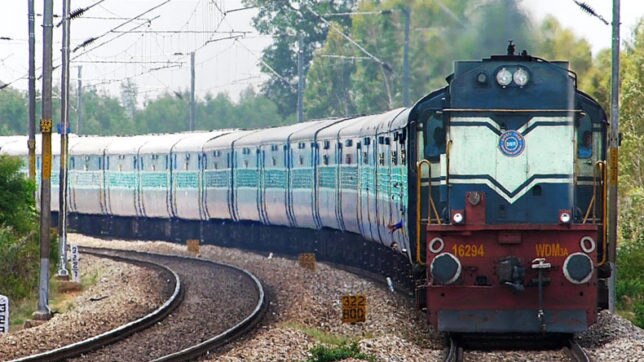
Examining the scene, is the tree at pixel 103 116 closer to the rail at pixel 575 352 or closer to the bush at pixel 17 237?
the bush at pixel 17 237

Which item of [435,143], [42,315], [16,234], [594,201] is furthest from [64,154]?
[594,201]

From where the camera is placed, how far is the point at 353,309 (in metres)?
A: 17.8

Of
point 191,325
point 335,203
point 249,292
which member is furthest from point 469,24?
point 191,325

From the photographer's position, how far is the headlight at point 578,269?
15.3m

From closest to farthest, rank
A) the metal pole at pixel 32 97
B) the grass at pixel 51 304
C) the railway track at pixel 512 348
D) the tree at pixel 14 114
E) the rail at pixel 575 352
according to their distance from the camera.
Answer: the rail at pixel 575 352 → the railway track at pixel 512 348 → the grass at pixel 51 304 → the metal pole at pixel 32 97 → the tree at pixel 14 114

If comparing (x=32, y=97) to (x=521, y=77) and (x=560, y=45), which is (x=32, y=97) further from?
(x=521, y=77)

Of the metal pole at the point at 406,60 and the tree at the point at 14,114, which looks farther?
the tree at the point at 14,114

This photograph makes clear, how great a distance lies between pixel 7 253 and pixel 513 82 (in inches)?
437

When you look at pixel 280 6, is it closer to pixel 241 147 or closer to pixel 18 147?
pixel 18 147

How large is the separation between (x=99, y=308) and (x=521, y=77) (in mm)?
8205

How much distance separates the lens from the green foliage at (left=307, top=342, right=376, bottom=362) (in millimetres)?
14820

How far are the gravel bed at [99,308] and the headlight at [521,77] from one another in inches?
241

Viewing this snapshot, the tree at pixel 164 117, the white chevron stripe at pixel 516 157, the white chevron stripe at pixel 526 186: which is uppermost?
the tree at pixel 164 117

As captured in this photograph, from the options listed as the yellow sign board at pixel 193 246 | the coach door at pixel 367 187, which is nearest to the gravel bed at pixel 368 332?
the coach door at pixel 367 187
